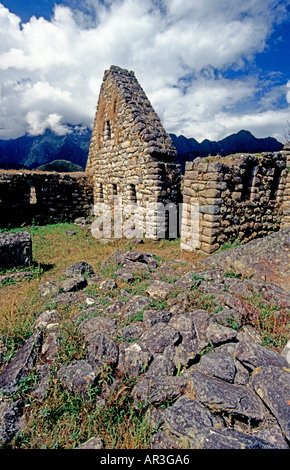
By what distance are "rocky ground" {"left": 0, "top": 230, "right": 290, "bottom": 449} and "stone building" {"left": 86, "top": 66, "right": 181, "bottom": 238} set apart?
488cm

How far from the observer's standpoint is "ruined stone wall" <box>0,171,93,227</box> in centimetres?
1133

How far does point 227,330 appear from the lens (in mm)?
2961

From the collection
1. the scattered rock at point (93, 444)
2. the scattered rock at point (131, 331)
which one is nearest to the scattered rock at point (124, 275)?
the scattered rock at point (131, 331)

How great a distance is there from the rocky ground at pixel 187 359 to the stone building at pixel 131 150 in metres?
4.88

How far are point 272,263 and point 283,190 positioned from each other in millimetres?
5237

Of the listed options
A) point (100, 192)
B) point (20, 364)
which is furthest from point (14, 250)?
point (100, 192)

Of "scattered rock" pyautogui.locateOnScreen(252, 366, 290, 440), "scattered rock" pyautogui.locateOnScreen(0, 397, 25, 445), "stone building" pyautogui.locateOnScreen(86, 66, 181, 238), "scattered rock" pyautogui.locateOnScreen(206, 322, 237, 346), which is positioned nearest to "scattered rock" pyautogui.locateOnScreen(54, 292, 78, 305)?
"scattered rock" pyautogui.locateOnScreen(0, 397, 25, 445)

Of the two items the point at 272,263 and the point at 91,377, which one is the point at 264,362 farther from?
the point at 272,263

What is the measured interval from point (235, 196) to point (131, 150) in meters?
4.84

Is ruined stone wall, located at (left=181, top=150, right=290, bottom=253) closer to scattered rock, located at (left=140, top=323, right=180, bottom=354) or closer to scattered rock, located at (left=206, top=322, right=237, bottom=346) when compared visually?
scattered rock, located at (left=206, top=322, right=237, bottom=346)

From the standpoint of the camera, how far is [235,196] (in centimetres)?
691

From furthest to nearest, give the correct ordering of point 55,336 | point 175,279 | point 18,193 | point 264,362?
1. point 18,193
2. point 175,279
3. point 55,336
4. point 264,362

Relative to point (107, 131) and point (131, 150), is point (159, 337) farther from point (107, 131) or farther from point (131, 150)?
point (107, 131)
